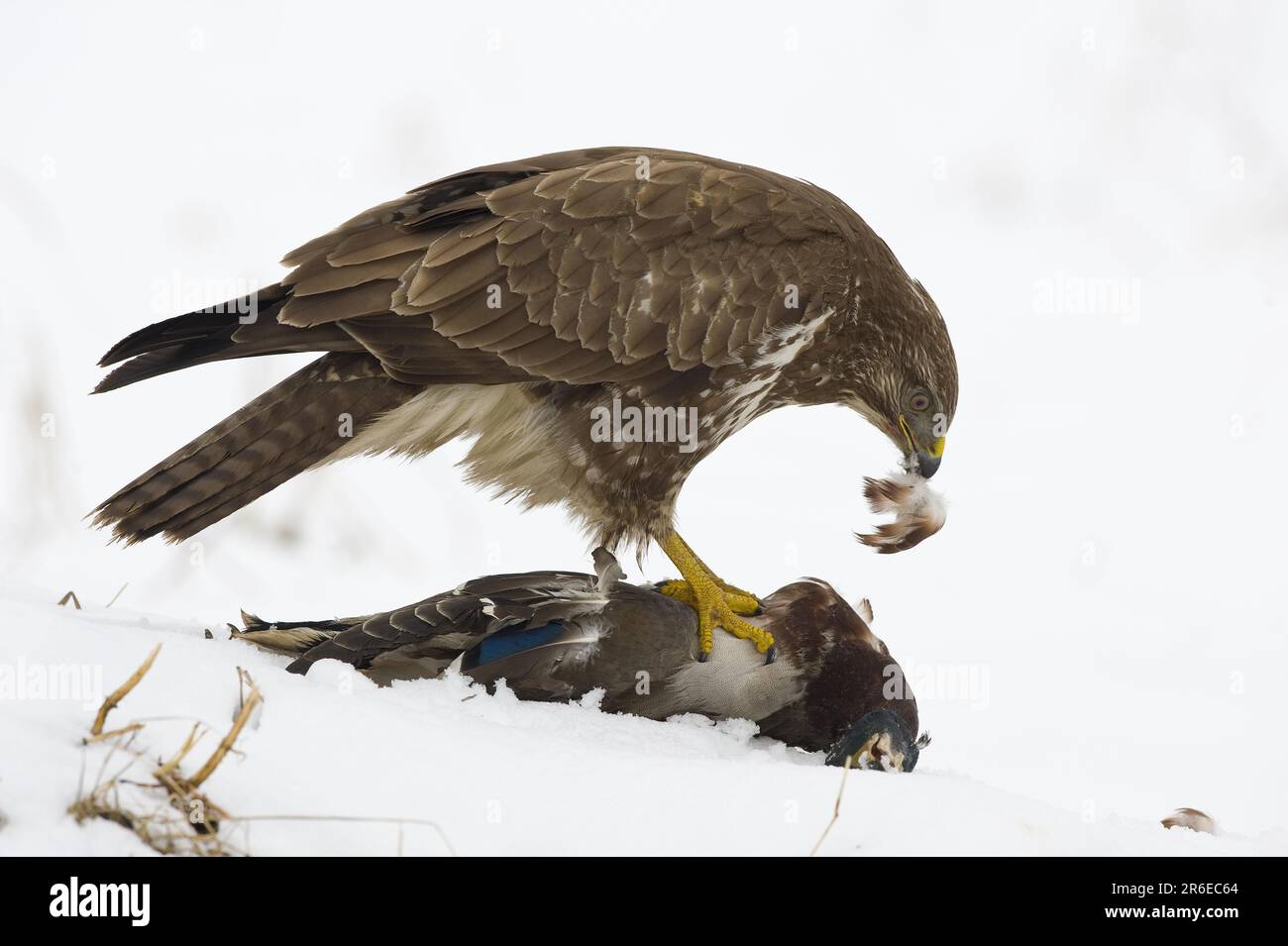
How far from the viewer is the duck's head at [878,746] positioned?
3.96 meters

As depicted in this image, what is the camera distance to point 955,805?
2973 millimetres

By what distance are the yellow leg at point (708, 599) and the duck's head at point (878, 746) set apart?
50cm

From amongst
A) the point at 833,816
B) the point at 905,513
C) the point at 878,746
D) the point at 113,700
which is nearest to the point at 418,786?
the point at 113,700

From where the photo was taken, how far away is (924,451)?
5102 mm

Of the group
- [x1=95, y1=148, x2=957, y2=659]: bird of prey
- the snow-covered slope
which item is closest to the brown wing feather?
[x1=95, y1=148, x2=957, y2=659]: bird of prey

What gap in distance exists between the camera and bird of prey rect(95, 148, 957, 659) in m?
4.38

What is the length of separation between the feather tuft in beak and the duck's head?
1.00 metres

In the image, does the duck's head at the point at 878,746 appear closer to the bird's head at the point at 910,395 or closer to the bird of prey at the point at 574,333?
→ the bird of prey at the point at 574,333

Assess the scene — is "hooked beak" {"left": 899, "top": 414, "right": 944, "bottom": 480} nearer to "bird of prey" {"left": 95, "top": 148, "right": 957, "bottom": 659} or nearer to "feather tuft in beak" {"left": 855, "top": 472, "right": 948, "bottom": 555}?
"feather tuft in beak" {"left": 855, "top": 472, "right": 948, "bottom": 555}

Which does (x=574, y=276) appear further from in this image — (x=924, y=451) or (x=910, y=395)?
(x=924, y=451)

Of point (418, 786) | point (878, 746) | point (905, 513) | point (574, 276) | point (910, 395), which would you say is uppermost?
point (574, 276)

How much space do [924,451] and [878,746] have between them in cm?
147

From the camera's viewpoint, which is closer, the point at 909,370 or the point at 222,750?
the point at 222,750

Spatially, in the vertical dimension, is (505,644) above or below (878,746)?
above
